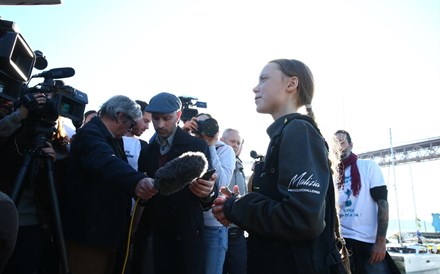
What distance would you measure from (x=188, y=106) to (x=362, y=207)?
2.11 meters

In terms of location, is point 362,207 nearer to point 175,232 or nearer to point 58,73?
point 175,232

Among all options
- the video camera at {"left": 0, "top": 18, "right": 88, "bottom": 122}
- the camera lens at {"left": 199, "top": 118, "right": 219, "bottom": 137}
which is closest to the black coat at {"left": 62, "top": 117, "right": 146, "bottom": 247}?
the video camera at {"left": 0, "top": 18, "right": 88, "bottom": 122}

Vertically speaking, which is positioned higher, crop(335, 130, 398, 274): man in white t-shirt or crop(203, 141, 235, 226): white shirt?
crop(203, 141, 235, 226): white shirt

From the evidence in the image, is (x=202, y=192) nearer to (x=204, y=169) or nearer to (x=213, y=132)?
(x=204, y=169)

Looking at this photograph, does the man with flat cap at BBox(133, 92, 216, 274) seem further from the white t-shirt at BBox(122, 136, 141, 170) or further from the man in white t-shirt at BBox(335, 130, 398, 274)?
the man in white t-shirt at BBox(335, 130, 398, 274)

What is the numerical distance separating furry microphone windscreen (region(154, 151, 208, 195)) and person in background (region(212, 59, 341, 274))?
7.9 inches

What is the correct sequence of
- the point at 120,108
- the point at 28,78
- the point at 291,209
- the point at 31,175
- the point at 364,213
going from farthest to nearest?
the point at 364,213 → the point at 120,108 → the point at 31,175 → the point at 28,78 → the point at 291,209

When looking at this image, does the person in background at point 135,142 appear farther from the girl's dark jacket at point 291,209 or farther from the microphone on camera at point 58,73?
the girl's dark jacket at point 291,209

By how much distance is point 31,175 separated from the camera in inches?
94.0

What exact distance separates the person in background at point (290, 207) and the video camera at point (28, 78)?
1.17 metres

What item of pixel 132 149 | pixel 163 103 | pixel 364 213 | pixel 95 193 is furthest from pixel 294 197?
pixel 364 213

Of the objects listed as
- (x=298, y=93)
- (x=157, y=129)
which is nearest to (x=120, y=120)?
(x=157, y=129)

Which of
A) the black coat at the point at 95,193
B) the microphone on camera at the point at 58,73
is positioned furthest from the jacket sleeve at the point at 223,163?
the microphone on camera at the point at 58,73

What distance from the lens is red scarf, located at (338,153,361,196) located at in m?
3.75
